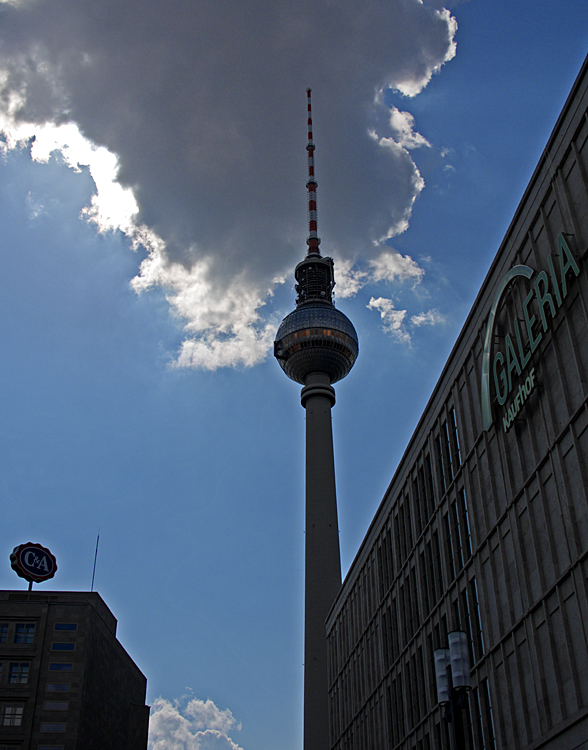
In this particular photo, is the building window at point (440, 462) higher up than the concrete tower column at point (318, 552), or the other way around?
the concrete tower column at point (318, 552)

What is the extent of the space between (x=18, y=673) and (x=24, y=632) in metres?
3.79

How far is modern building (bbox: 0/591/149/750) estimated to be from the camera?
72125 millimetres

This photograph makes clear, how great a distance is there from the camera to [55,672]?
74625 millimetres

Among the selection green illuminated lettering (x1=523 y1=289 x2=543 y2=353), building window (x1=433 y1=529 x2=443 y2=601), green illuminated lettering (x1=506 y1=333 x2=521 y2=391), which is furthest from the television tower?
green illuminated lettering (x1=523 y1=289 x2=543 y2=353)

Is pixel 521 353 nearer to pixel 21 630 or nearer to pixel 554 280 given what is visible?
pixel 554 280

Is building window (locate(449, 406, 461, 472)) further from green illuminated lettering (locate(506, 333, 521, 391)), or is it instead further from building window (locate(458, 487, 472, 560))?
green illuminated lettering (locate(506, 333, 521, 391))

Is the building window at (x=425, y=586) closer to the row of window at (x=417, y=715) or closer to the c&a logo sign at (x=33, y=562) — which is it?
the row of window at (x=417, y=715)

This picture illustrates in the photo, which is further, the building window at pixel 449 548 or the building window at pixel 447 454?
the building window at pixel 447 454

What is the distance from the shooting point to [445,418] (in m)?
44.8

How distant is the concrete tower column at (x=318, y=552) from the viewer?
100 meters

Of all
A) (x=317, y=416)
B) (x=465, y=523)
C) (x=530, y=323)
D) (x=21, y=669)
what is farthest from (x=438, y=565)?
(x=317, y=416)

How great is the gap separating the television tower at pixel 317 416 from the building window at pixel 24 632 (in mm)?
39638

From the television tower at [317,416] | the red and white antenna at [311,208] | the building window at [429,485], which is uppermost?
the red and white antenna at [311,208]

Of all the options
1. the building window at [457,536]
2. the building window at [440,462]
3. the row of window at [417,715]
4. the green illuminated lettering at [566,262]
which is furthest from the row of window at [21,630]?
the green illuminated lettering at [566,262]
